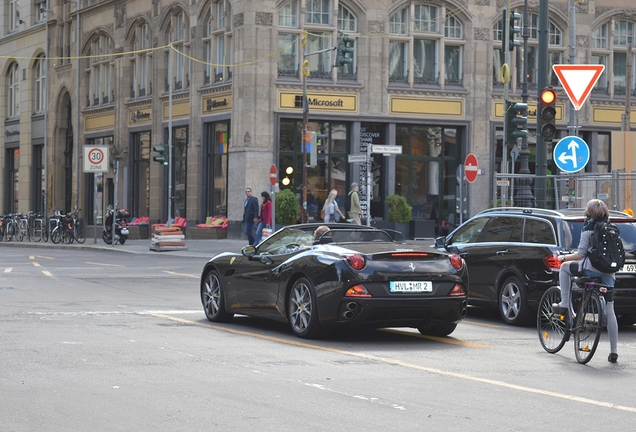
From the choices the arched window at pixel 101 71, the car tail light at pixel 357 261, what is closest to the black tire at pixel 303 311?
the car tail light at pixel 357 261

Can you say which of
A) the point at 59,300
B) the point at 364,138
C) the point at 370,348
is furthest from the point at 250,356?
the point at 364,138

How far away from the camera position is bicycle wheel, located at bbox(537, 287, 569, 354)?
12398 millimetres

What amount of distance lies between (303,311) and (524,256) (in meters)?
3.54

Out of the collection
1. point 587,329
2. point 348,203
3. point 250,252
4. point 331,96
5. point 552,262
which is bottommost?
point 587,329

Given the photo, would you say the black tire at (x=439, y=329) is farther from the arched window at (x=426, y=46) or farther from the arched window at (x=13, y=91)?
the arched window at (x=13, y=91)

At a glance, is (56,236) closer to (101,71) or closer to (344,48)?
(101,71)

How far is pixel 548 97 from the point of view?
2005 centimetres

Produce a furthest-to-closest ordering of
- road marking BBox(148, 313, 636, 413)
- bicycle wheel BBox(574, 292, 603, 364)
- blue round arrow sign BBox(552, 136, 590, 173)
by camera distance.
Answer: blue round arrow sign BBox(552, 136, 590, 173) < bicycle wheel BBox(574, 292, 603, 364) < road marking BBox(148, 313, 636, 413)

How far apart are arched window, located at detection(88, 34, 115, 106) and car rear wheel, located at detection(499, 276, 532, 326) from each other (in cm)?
3998

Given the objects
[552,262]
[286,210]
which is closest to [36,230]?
[286,210]

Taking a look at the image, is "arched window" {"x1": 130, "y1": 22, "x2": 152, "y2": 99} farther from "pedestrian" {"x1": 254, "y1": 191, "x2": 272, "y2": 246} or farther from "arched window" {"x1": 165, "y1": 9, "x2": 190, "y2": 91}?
"pedestrian" {"x1": 254, "y1": 191, "x2": 272, "y2": 246}

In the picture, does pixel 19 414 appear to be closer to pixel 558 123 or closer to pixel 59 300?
pixel 59 300

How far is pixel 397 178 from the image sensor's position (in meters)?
44.5

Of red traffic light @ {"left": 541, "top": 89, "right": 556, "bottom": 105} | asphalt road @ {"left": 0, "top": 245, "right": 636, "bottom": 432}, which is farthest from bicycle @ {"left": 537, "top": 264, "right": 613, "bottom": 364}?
red traffic light @ {"left": 541, "top": 89, "right": 556, "bottom": 105}
